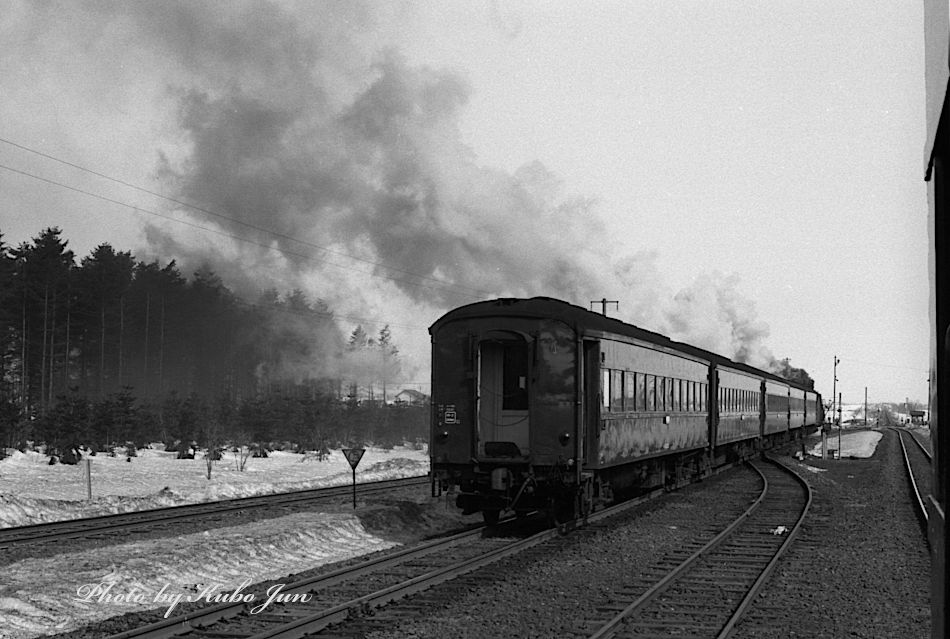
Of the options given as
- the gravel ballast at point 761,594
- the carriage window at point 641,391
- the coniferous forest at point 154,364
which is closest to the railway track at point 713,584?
the gravel ballast at point 761,594

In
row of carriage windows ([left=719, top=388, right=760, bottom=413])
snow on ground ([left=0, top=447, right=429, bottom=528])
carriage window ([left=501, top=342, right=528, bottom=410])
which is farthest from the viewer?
row of carriage windows ([left=719, top=388, right=760, bottom=413])

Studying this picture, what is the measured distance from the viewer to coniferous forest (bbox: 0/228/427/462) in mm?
39188

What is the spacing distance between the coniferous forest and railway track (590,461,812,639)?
23.7 m

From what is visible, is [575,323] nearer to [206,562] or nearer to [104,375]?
[206,562]

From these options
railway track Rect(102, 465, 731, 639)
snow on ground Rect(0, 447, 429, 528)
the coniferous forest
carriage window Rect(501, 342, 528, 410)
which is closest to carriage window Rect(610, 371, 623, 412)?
carriage window Rect(501, 342, 528, 410)

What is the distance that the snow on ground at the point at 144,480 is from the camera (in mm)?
17828

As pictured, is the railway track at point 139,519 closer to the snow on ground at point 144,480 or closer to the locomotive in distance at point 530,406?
the snow on ground at point 144,480

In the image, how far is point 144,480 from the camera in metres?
26.0

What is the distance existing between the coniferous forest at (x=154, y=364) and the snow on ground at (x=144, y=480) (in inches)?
71.2

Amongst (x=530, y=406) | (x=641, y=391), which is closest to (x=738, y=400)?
(x=641, y=391)

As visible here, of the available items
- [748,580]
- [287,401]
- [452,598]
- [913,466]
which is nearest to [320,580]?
[452,598]

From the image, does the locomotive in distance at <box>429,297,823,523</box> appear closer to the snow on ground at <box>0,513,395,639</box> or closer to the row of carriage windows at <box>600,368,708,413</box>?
the row of carriage windows at <box>600,368,708,413</box>

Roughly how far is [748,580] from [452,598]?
3.64 m

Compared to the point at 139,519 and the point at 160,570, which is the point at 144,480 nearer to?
the point at 139,519
